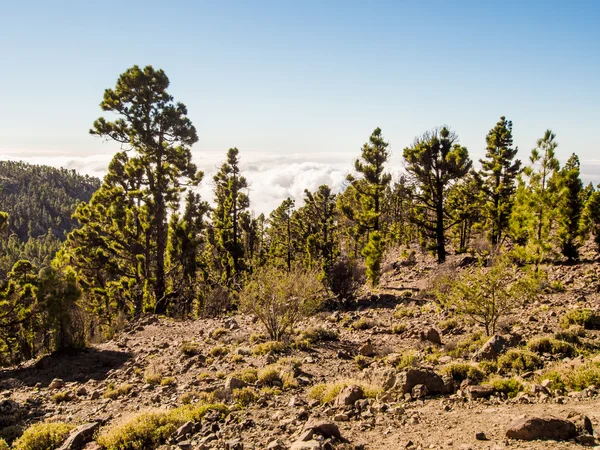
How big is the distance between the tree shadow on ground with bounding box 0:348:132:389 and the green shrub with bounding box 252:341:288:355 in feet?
15.6

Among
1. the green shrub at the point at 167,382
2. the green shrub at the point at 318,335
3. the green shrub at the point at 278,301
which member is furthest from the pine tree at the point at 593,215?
the green shrub at the point at 167,382

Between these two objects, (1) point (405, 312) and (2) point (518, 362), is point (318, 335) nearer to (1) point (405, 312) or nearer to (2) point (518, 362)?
(1) point (405, 312)

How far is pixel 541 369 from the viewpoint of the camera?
27.9 ft

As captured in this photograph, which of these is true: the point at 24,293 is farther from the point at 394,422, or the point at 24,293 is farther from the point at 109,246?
the point at 394,422

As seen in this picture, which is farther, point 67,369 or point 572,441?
point 67,369

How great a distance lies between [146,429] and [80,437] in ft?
4.43

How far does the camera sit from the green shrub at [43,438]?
7371mm

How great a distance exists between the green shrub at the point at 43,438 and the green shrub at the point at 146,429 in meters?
0.94

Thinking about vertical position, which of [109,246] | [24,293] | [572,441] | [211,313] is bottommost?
[211,313]

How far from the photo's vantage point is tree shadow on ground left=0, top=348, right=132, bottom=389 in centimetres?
1242

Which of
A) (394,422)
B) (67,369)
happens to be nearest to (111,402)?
(67,369)

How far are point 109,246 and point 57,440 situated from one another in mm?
18280

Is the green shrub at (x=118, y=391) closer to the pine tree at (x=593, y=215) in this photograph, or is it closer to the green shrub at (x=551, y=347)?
the green shrub at (x=551, y=347)

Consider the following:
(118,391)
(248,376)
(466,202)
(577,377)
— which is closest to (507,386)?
(577,377)
